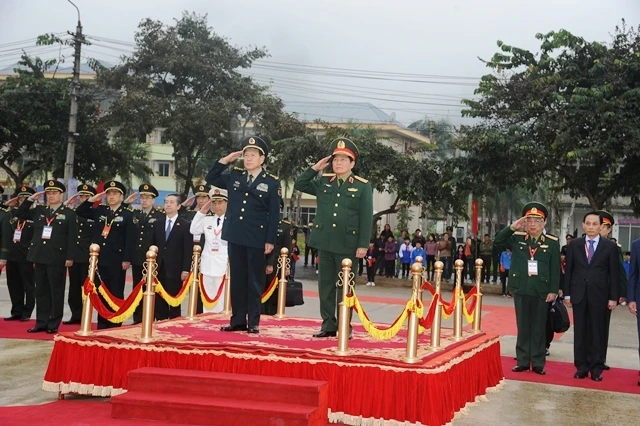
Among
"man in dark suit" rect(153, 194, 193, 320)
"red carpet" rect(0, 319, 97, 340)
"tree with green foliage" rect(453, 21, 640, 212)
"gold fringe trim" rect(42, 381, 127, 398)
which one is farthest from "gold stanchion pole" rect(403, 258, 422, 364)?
"tree with green foliage" rect(453, 21, 640, 212)

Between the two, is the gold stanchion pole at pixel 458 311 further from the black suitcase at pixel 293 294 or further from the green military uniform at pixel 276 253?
the green military uniform at pixel 276 253

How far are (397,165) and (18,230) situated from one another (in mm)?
14012

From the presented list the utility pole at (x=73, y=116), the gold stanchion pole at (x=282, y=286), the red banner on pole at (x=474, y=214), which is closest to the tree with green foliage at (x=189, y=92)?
the utility pole at (x=73, y=116)

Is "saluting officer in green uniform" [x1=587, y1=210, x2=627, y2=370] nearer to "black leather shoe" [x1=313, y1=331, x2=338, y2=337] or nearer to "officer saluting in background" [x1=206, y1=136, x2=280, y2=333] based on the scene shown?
"black leather shoe" [x1=313, y1=331, x2=338, y2=337]

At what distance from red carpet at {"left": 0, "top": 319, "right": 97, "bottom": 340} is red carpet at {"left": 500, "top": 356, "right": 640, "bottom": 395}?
16.5 feet

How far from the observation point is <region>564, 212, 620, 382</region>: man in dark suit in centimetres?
776

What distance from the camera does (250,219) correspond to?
6.59m

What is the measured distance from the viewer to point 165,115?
26.2 metres

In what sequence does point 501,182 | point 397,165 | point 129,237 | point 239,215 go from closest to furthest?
point 239,215 → point 129,237 → point 501,182 → point 397,165

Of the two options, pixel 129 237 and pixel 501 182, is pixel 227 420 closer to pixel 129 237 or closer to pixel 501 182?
pixel 129 237

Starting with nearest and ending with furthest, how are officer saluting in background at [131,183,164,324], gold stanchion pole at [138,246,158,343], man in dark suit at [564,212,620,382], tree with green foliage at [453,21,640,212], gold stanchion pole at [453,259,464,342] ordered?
gold stanchion pole at [138,246,158,343], gold stanchion pole at [453,259,464,342], man in dark suit at [564,212,620,382], officer saluting in background at [131,183,164,324], tree with green foliage at [453,21,640,212]

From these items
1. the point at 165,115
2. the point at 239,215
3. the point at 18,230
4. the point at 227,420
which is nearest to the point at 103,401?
the point at 227,420

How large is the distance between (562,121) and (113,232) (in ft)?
41.7

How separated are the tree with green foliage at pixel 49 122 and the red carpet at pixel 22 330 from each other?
666 inches
